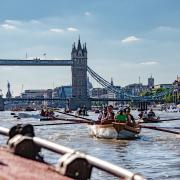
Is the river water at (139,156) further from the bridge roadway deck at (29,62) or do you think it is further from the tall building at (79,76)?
the tall building at (79,76)

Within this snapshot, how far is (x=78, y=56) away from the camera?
17900cm

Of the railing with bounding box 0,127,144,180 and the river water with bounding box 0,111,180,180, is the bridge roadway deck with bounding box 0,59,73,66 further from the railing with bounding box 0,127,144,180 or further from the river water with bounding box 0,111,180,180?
the railing with bounding box 0,127,144,180

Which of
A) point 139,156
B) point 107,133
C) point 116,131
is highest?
point 116,131

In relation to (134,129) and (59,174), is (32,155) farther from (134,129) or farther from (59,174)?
(134,129)

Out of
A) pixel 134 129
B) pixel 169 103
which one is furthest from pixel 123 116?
pixel 169 103

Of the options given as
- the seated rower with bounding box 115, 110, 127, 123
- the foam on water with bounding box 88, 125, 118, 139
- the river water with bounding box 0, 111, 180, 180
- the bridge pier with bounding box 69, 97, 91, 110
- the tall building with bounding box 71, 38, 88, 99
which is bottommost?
the river water with bounding box 0, 111, 180, 180

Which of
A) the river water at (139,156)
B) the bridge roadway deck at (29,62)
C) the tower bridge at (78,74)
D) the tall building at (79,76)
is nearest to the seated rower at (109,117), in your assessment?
the river water at (139,156)

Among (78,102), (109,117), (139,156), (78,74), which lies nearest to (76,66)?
(78,74)

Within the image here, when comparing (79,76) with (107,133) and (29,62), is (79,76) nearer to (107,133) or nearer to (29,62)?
(29,62)

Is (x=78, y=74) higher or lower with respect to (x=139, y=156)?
higher

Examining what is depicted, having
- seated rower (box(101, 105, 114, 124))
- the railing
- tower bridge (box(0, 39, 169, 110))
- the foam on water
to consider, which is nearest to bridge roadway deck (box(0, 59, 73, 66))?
tower bridge (box(0, 39, 169, 110))

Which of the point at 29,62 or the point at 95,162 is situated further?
the point at 29,62

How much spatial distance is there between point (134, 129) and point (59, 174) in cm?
2096

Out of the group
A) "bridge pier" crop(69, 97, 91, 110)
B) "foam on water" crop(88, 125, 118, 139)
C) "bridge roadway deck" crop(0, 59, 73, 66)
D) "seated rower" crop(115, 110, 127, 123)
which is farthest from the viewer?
"bridge roadway deck" crop(0, 59, 73, 66)
